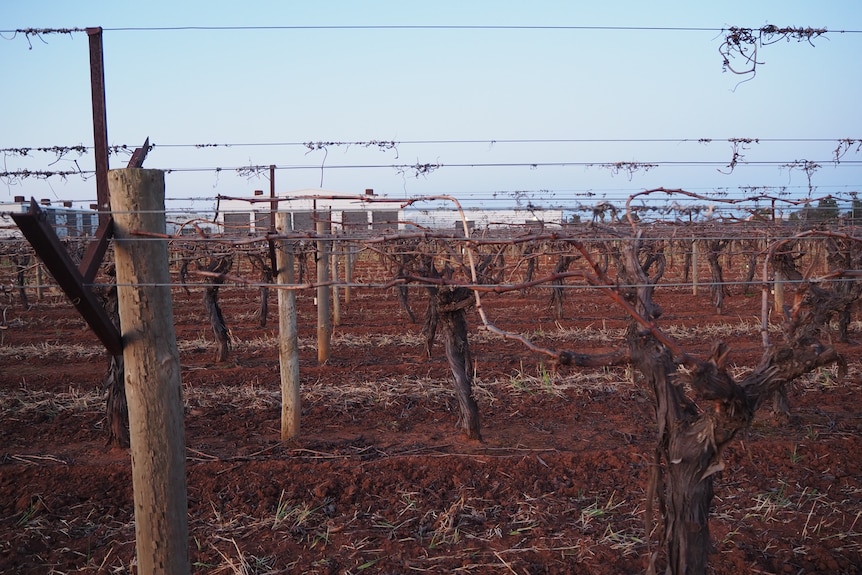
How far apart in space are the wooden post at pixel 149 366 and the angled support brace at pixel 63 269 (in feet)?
0.30

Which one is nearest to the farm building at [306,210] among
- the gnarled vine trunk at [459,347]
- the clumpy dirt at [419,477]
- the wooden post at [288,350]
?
the wooden post at [288,350]

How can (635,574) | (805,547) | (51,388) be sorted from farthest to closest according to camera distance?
(51,388) → (805,547) → (635,574)

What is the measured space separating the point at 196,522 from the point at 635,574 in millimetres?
2542

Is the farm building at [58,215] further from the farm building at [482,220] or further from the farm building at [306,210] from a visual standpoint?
the farm building at [482,220]

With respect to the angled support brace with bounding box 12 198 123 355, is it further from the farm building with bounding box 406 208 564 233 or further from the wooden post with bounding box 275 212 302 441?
the wooden post with bounding box 275 212 302 441

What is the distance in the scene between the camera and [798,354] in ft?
8.34

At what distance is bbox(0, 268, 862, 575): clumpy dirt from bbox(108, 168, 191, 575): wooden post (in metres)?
1.08

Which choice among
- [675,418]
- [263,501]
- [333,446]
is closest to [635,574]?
[675,418]

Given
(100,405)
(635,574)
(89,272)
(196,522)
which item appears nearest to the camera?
(89,272)

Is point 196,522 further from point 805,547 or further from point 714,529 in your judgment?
point 805,547

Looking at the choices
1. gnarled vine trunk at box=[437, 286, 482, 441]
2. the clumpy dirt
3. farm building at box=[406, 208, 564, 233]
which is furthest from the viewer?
farm building at box=[406, 208, 564, 233]

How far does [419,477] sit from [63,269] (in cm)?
306

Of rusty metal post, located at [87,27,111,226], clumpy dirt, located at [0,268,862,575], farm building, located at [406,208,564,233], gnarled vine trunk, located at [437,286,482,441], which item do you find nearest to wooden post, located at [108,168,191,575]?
rusty metal post, located at [87,27,111,226]

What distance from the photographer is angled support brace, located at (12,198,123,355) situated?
2.15 m
